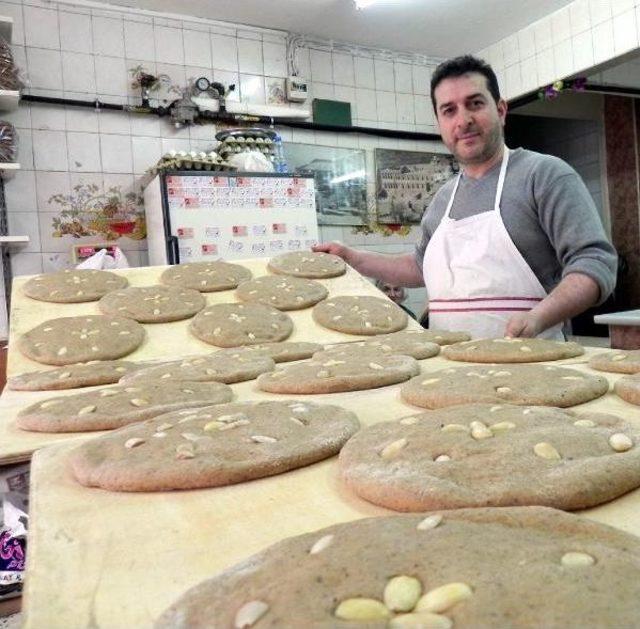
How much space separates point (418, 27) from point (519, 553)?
5.43 meters

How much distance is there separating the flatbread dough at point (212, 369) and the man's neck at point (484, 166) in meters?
1.32

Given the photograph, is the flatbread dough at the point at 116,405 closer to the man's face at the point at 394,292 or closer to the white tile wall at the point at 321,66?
the man's face at the point at 394,292

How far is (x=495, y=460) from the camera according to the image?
80 cm

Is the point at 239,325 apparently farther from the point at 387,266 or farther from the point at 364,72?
the point at 364,72

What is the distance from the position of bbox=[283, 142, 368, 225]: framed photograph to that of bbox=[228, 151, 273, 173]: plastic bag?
93 centimetres

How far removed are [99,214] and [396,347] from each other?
337 cm

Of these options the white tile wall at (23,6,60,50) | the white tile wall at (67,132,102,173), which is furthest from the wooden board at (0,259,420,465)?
the white tile wall at (23,6,60,50)

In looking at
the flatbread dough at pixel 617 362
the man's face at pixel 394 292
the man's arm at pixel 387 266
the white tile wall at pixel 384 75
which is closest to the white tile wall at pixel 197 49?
the white tile wall at pixel 384 75

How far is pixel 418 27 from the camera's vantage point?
17.1 feet

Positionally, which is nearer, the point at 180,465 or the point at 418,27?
the point at 180,465

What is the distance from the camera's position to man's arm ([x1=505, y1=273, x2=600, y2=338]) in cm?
199

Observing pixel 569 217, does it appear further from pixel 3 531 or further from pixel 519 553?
pixel 3 531

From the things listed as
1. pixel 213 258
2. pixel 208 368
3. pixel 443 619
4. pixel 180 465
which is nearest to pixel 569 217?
pixel 208 368

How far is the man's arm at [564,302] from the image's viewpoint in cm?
199
